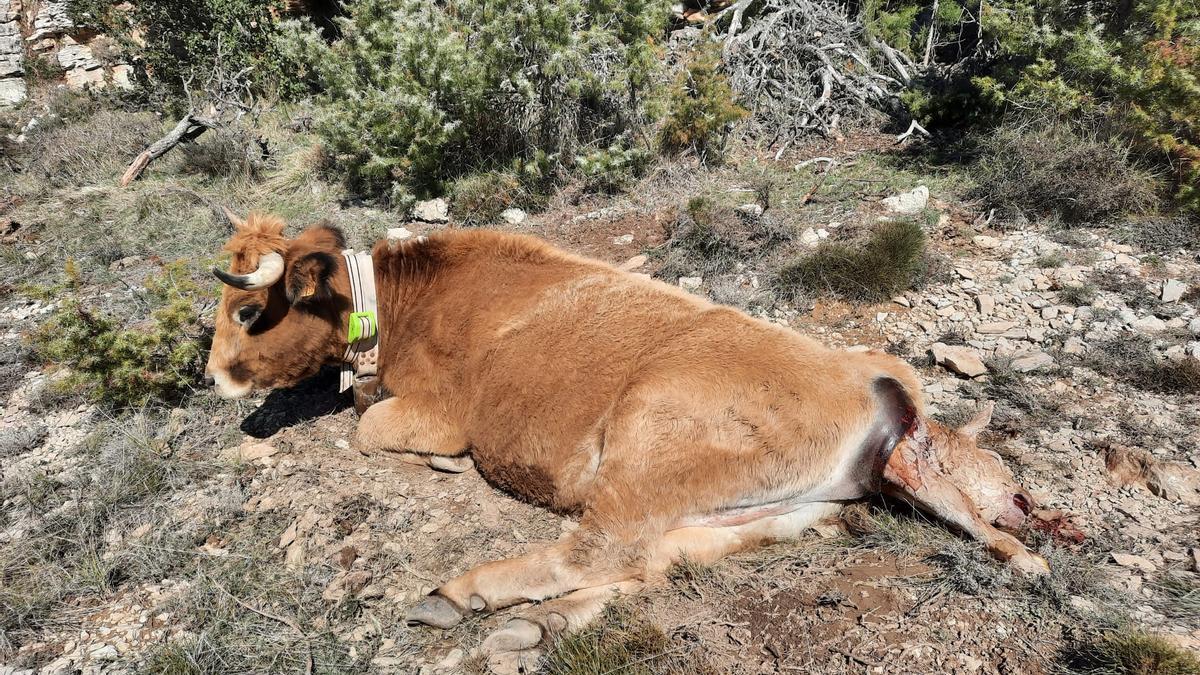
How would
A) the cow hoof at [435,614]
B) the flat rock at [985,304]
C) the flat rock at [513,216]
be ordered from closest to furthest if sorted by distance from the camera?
the cow hoof at [435,614] → the flat rock at [985,304] → the flat rock at [513,216]

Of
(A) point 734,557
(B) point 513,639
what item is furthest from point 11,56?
(A) point 734,557

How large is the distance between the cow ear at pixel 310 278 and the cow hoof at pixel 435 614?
85.3 inches

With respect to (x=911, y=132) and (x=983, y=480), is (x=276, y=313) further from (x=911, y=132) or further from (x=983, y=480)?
(x=911, y=132)

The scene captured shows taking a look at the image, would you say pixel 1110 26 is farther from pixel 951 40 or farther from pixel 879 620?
pixel 879 620

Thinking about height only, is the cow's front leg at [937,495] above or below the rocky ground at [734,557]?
above

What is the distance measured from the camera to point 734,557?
3.46 m

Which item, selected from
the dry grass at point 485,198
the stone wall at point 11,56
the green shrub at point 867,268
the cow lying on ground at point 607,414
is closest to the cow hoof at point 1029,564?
the cow lying on ground at point 607,414

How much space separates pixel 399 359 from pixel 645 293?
180 cm

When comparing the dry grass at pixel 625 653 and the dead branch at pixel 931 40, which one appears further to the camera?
the dead branch at pixel 931 40

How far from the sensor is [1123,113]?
722cm

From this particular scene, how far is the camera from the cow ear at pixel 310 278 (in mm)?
4297

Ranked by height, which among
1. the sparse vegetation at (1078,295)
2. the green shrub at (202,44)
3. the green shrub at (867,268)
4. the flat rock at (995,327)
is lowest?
the flat rock at (995,327)

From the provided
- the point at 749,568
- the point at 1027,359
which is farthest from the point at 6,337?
the point at 1027,359

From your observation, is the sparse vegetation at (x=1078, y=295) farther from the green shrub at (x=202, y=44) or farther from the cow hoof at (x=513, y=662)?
the green shrub at (x=202, y=44)
